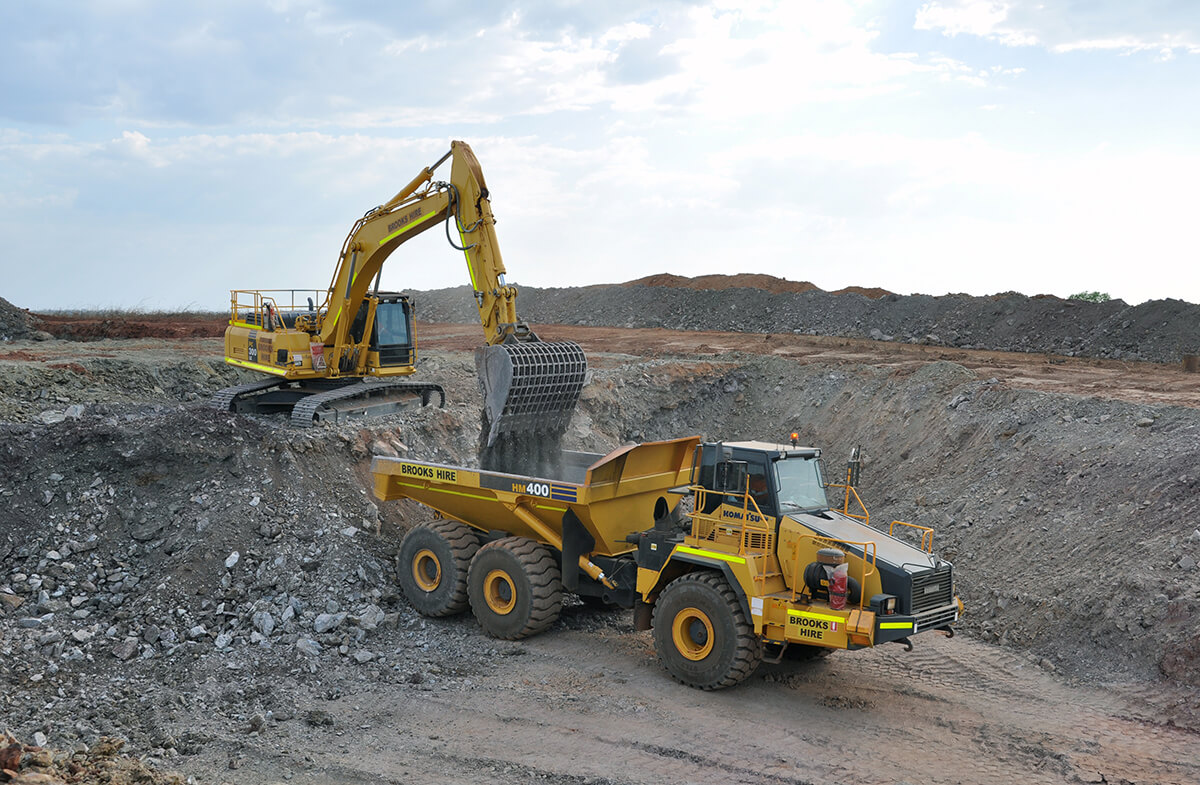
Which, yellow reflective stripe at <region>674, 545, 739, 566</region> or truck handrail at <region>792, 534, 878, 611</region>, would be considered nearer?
truck handrail at <region>792, 534, 878, 611</region>

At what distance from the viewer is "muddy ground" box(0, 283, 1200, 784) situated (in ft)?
26.2

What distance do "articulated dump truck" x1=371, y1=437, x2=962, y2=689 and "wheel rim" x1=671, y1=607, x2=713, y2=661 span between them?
0.05 feet

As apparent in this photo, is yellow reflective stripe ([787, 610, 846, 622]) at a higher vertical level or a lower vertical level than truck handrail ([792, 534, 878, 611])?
lower

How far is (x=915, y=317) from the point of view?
31.7 metres

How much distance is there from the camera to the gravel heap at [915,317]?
83.3 ft

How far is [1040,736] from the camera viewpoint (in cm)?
853

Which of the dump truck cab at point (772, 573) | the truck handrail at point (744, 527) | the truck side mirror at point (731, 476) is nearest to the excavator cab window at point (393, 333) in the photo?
the dump truck cab at point (772, 573)

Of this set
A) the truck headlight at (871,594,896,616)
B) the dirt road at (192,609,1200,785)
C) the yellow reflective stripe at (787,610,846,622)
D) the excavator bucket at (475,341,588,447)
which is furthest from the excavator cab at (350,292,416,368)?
the truck headlight at (871,594,896,616)

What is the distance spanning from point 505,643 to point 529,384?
331 cm

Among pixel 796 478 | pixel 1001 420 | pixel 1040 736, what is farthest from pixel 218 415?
pixel 1001 420

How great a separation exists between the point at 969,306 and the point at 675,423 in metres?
13.1

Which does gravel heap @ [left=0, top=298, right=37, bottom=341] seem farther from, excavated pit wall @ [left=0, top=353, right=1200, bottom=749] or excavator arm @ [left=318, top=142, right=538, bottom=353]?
excavator arm @ [left=318, top=142, right=538, bottom=353]

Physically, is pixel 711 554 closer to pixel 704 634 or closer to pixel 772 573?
pixel 772 573

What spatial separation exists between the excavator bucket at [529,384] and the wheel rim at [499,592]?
200cm
